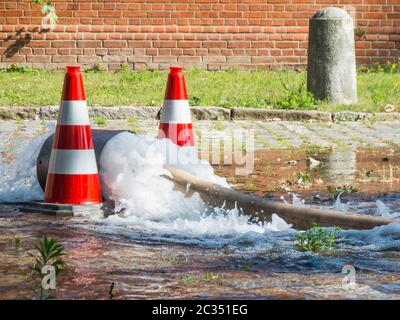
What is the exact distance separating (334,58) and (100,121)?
2.77 meters

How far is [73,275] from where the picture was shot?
15.9ft

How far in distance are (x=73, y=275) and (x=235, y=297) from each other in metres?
0.78

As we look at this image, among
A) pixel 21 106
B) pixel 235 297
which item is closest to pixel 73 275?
pixel 235 297

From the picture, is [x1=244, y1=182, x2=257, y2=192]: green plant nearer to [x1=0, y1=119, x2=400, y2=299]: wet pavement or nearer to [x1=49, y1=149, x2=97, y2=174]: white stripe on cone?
[x1=0, y1=119, x2=400, y2=299]: wet pavement

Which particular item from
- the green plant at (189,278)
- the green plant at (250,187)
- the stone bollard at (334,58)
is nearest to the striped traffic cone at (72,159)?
the green plant at (250,187)

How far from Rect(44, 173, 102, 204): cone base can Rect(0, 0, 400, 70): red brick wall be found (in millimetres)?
9291

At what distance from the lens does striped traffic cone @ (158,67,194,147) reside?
8.18 m

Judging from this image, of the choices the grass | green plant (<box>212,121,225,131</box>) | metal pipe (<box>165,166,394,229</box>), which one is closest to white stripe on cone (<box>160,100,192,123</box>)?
metal pipe (<box>165,166,394,229</box>)

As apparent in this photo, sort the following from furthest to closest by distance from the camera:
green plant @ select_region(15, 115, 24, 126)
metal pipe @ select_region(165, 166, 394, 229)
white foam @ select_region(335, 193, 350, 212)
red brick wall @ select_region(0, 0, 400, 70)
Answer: red brick wall @ select_region(0, 0, 400, 70) < green plant @ select_region(15, 115, 24, 126) < white foam @ select_region(335, 193, 350, 212) < metal pipe @ select_region(165, 166, 394, 229)

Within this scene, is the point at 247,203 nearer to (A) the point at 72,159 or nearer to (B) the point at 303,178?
(A) the point at 72,159

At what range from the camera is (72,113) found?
6605 mm

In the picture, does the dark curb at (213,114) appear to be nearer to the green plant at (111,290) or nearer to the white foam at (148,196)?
the white foam at (148,196)

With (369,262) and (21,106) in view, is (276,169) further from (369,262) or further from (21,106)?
Result: (21,106)

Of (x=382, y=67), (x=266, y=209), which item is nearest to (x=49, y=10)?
(x=382, y=67)
